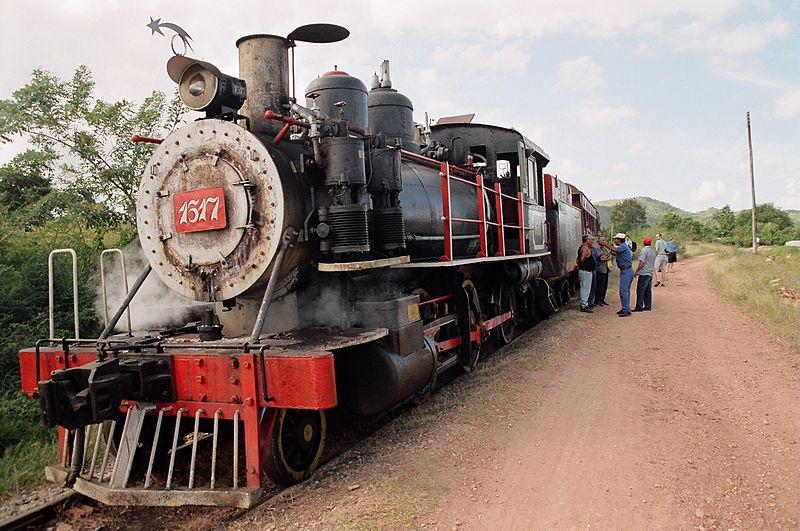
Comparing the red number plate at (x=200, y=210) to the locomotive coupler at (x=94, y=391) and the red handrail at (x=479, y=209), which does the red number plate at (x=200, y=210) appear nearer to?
the locomotive coupler at (x=94, y=391)

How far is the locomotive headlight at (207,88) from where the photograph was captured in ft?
13.9

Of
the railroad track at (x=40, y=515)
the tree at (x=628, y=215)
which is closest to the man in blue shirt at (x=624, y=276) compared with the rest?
the railroad track at (x=40, y=515)

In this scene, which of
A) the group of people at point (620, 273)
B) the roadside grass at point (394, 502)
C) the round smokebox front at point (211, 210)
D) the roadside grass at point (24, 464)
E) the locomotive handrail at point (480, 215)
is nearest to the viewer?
the roadside grass at point (394, 502)

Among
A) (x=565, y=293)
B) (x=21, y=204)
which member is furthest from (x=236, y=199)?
(x=565, y=293)

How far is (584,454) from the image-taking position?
4.38 metres

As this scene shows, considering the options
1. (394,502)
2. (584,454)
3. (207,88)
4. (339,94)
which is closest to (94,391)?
(394,502)

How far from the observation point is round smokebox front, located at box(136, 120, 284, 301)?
4.15 meters

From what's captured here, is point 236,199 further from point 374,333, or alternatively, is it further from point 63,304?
point 63,304

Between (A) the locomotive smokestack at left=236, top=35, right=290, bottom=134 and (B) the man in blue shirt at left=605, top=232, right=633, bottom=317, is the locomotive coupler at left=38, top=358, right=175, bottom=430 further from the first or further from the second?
(B) the man in blue shirt at left=605, top=232, right=633, bottom=317

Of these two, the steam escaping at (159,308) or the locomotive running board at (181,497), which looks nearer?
the locomotive running board at (181,497)

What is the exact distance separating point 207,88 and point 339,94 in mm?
1339

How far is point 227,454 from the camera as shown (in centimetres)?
479

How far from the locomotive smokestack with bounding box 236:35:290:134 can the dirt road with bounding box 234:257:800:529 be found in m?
2.69

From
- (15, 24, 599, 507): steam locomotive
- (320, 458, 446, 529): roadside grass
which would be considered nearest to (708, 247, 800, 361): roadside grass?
(320, 458, 446, 529): roadside grass
